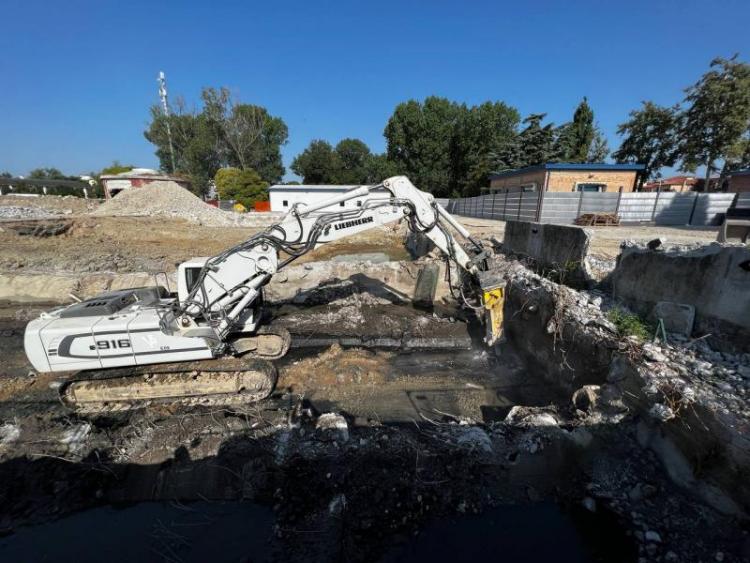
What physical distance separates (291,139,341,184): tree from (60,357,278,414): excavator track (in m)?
53.0

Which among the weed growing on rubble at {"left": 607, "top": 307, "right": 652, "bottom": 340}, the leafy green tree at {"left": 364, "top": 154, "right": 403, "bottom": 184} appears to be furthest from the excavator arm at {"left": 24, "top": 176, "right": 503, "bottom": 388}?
the leafy green tree at {"left": 364, "top": 154, "right": 403, "bottom": 184}

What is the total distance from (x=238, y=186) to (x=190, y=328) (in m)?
37.0

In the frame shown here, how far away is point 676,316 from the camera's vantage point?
466 cm

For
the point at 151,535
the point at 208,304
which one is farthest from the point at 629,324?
the point at 151,535

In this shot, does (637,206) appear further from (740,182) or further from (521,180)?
(740,182)

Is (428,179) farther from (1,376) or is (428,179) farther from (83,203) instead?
(1,376)

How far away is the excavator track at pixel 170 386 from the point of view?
4859mm

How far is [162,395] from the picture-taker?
495 centimetres

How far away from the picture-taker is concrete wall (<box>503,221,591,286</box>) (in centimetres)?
702

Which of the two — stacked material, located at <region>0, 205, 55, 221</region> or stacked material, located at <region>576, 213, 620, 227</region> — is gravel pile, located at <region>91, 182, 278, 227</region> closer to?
stacked material, located at <region>0, 205, 55, 221</region>

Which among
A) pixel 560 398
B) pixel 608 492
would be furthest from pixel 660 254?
pixel 608 492

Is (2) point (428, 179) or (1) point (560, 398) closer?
(1) point (560, 398)

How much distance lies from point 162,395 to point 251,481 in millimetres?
2338

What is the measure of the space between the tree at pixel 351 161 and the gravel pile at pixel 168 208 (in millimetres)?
32177
